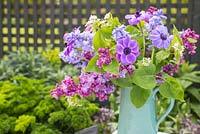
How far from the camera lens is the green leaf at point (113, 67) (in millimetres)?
1271

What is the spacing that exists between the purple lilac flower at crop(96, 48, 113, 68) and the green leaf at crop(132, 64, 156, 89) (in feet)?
0.27

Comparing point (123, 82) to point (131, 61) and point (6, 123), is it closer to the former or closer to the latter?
point (131, 61)

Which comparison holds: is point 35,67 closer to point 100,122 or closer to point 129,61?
point 100,122

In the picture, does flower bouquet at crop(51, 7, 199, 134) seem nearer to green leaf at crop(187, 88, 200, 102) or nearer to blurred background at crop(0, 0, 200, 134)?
blurred background at crop(0, 0, 200, 134)

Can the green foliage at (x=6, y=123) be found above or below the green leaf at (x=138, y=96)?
below

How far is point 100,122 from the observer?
2514 mm

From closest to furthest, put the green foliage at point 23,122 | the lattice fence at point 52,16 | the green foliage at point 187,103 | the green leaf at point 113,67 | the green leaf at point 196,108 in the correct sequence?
the green leaf at point 113,67 < the green foliage at point 23,122 < the green foliage at point 187,103 < the green leaf at point 196,108 < the lattice fence at point 52,16

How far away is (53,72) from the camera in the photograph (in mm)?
3303

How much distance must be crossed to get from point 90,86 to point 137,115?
0.16 metres

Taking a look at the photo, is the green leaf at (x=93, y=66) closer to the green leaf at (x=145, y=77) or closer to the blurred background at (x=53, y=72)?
the green leaf at (x=145, y=77)

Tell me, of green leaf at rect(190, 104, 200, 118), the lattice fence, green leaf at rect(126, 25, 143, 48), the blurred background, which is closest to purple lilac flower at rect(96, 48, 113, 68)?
green leaf at rect(126, 25, 143, 48)

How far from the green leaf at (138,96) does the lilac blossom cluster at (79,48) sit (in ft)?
0.52

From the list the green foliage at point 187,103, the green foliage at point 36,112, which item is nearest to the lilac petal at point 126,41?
the green foliage at point 36,112

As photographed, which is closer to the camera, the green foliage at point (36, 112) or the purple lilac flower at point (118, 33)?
the purple lilac flower at point (118, 33)
